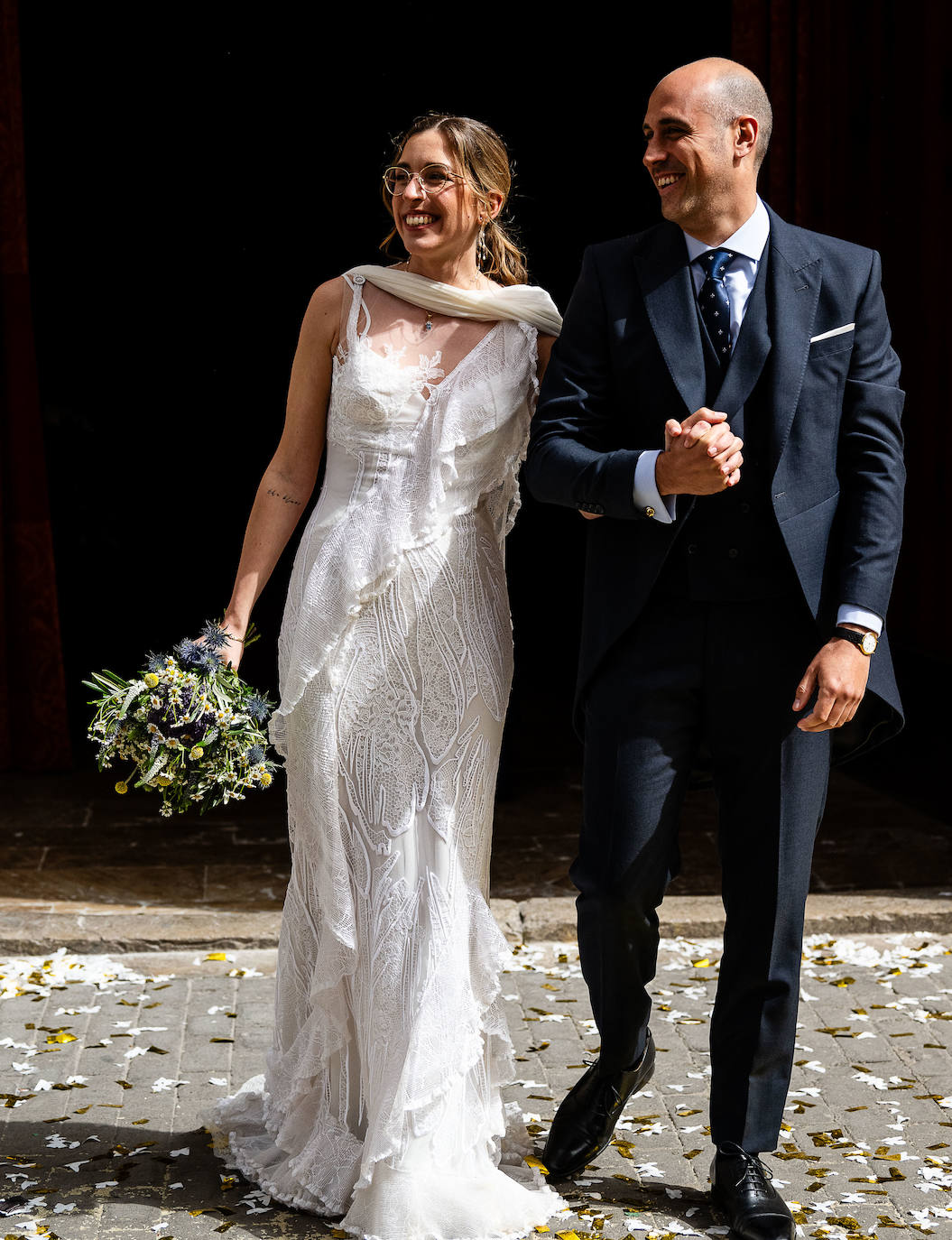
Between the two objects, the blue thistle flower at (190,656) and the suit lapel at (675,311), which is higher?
the suit lapel at (675,311)

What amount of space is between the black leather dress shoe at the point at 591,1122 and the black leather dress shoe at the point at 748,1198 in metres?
0.24

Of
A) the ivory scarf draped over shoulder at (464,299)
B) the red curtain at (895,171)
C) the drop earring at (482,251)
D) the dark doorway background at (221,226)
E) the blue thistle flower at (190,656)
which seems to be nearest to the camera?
the blue thistle flower at (190,656)

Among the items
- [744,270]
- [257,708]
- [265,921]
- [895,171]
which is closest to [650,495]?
[744,270]

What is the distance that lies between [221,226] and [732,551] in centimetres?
828

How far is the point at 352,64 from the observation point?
9.93 metres

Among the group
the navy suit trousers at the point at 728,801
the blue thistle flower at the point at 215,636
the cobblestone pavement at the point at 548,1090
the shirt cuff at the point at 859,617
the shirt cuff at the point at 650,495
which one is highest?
the shirt cuff at the point at 650,495

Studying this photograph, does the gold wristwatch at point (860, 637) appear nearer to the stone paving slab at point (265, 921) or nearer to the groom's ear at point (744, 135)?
the groom's ear at point (744, 135)

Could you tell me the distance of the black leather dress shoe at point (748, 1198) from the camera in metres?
2.91

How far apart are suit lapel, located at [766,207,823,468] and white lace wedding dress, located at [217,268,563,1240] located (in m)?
0.53

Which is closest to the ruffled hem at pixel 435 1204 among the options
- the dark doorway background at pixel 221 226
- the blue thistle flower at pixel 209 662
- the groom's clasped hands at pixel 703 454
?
the blue thistle flower at pixel 209 662

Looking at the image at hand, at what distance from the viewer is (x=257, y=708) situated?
3.00m

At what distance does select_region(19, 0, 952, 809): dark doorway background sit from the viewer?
31.6 ft

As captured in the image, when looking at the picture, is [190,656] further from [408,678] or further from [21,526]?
[21,526]

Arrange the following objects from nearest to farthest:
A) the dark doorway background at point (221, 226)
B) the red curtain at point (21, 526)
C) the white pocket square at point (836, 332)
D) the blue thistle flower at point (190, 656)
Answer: the white pocket square at point (836, 332), the blue thistle flower at point (190, 656), the red curtain at point (21, 526), the dark doorway background at point (221, 226)
